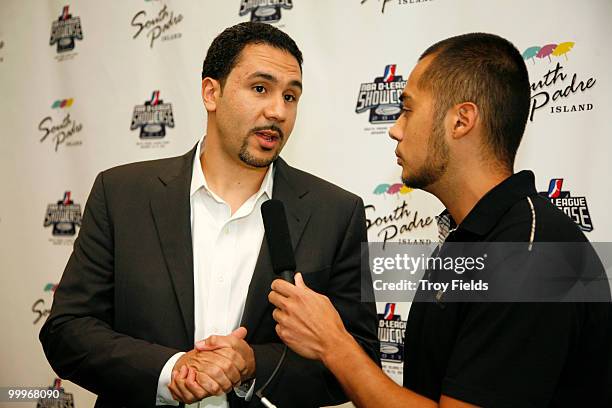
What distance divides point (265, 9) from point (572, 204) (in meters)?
1.63

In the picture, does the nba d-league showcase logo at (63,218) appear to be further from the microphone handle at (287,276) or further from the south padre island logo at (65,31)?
the microphone handle at (287,276)

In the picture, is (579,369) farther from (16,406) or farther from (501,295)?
(16,406)

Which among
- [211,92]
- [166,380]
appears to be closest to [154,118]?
[211,92]

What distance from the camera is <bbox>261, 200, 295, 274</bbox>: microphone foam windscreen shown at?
1.39m

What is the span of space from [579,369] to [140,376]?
1.08 meters

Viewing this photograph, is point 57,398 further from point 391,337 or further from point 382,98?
point 382,98

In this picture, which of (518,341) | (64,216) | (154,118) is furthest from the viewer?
(64,216)

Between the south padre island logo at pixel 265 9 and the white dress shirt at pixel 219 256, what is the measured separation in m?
1.14

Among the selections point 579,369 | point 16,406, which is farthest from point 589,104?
point 16,406

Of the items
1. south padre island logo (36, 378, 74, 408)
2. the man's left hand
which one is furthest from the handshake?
south padre island logo (36, 378, 74, 408)

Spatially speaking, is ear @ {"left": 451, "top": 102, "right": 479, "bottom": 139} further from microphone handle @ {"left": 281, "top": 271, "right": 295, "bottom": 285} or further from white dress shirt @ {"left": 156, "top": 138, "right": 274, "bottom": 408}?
white dress shirt @ {"left": 156, "top": 138, "right": 274, "bottom": 408}

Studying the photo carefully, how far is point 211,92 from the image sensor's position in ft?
6.48

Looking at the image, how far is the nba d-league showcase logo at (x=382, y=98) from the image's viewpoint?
99.5 inches

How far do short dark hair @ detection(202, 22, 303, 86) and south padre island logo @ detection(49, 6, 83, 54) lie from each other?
5.40 feet
